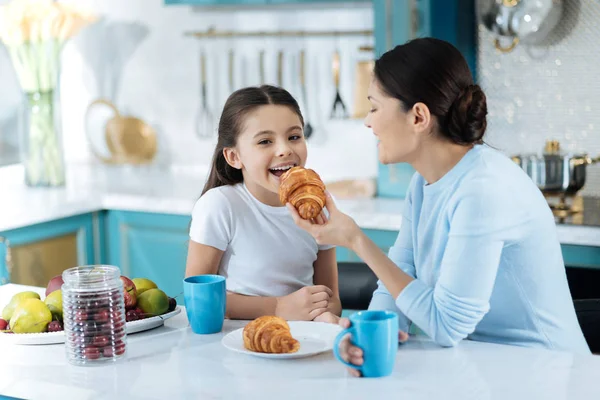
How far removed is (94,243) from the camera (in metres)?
3.48

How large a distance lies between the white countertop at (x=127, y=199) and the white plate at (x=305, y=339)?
124cm

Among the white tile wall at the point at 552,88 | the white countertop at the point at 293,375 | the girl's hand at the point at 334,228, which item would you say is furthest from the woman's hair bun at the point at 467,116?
the white tile wall at the point at 552,88

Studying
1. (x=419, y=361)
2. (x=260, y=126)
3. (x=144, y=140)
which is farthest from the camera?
(x=144, y=140)

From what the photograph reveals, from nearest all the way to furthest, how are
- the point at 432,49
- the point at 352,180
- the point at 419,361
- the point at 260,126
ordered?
the point at 419,361 < the point at 432,49 < the point at 260,126 < the point at 352,180

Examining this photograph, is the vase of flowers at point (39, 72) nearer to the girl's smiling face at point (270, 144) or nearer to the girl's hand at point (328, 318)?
the girl's smiling face at point (270, 144)

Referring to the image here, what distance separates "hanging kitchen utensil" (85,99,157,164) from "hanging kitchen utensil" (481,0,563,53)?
1.63 meters

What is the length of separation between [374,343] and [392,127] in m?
0.46

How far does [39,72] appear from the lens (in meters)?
3.61

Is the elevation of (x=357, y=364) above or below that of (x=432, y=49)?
below

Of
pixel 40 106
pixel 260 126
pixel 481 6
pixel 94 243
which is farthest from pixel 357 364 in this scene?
pixel 40 106

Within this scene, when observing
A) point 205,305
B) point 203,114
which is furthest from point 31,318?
point 203,114

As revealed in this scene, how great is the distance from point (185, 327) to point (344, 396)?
0.50 meters

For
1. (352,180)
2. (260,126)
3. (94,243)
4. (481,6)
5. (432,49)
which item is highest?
(481,6)

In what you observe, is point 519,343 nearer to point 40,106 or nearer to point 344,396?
point 344,396
